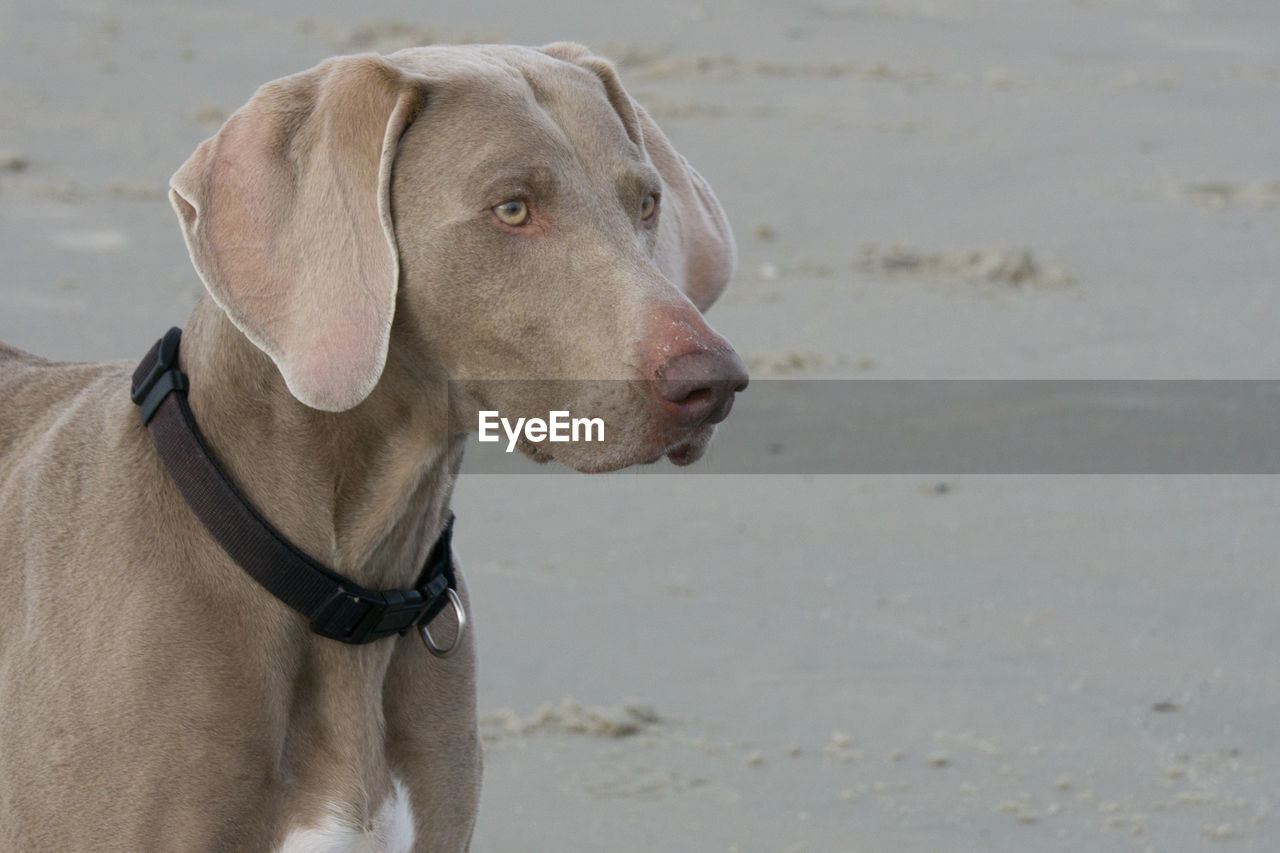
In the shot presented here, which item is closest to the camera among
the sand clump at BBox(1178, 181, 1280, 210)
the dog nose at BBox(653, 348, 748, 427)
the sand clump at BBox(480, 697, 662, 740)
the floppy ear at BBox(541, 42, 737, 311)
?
the dog nose at BBox(653, 348, 748, 427)

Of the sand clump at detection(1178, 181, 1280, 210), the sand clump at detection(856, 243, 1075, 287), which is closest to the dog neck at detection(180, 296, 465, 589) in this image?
the sand clump at detection(856, 243, 1075, 287)

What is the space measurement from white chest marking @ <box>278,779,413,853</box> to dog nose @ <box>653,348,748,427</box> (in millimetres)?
666

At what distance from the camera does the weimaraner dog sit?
7.35 feet

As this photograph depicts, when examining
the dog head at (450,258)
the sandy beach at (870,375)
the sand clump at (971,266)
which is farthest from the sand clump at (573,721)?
the sand clump at (971,266)

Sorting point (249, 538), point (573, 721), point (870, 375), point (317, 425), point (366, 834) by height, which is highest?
point (317, 425)

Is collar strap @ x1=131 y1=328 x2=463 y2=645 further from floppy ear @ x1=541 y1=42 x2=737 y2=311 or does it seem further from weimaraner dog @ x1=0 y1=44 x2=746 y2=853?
floppy ear @ x1=541 y1=42 x2=737 y2=311

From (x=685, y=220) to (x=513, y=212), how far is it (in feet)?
1.77

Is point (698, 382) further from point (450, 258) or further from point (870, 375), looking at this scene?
point (870, 375)

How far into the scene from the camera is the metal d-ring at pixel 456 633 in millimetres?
2531

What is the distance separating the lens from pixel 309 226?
2254 mm

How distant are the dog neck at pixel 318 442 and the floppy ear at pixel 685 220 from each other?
51 centimetres

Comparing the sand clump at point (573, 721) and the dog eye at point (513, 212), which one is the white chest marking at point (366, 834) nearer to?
the dog eye at point (513, 212)

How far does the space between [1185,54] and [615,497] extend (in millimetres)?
5873

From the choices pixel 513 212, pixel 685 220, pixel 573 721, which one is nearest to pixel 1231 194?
pixel 573 721
